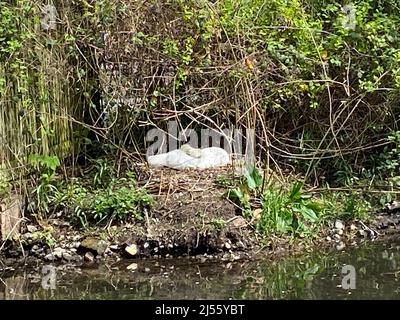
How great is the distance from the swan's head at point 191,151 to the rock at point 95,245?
1011 mm

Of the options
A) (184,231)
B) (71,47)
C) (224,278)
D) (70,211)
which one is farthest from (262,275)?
(71,47)

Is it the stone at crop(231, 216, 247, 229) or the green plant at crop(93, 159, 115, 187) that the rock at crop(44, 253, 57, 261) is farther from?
the stone at crop(231, 216, 247, 229)

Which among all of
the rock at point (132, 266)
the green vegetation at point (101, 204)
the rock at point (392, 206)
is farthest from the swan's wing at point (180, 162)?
the rock at point (392, 206)

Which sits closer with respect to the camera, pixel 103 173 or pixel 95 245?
pixel 95 245

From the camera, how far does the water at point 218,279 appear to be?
367 centimetres

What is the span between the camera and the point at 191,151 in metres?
4.91

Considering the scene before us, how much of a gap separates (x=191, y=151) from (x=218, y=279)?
130cm

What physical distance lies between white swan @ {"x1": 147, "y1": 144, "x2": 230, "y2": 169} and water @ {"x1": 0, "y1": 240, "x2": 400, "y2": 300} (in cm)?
90

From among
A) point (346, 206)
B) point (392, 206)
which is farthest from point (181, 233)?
point (392, 206)

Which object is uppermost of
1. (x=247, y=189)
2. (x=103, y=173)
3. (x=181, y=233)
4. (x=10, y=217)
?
(x=103, y=173)

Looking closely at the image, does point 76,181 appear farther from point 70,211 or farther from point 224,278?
point 224,278

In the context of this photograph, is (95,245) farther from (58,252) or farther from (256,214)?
(256,214)

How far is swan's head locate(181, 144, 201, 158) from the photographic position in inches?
192
